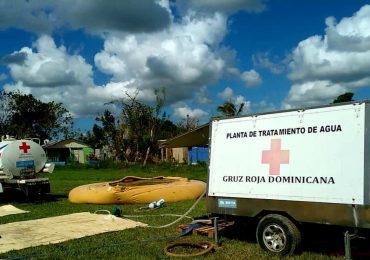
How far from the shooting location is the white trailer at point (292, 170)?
6703 millimetres

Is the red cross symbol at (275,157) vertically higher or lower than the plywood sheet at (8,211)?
higher

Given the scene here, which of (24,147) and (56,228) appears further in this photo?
(24,147)

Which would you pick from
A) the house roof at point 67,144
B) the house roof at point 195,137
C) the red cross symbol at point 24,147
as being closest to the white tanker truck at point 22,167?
the red cross symbol at point 24,147

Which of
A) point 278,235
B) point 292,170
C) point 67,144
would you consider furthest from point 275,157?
point 67,144

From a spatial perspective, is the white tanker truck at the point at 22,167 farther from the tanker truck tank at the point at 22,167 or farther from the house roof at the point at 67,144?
the house roof at the point at 67,144

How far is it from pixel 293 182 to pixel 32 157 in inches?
483

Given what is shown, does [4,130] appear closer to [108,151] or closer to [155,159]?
[108,151]

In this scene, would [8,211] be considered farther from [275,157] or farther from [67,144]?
[67,144]

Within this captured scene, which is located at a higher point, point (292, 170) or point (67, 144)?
point (67, 144)

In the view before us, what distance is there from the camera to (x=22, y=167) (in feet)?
55.4

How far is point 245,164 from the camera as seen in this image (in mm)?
8172

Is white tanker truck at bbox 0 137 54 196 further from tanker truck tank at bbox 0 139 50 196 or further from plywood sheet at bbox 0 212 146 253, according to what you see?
plywood sheet at bbox 0 212 146 253

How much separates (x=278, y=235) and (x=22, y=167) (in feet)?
39.1

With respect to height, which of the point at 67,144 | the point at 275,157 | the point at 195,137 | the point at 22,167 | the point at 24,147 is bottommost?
the point at 22,167
